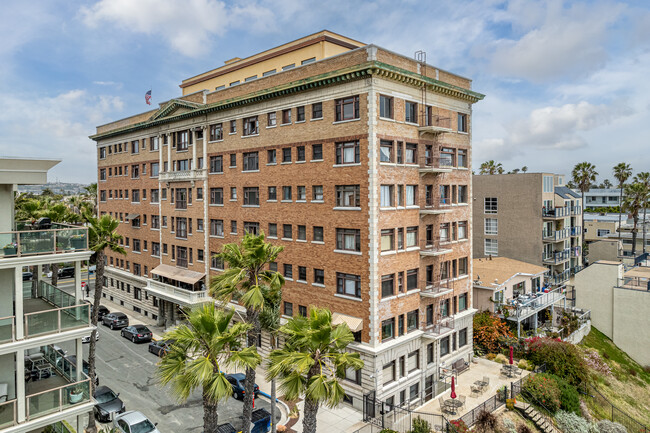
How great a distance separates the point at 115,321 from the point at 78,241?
104 ft

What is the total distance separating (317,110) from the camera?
33.2m

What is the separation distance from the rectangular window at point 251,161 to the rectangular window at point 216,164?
4119mm

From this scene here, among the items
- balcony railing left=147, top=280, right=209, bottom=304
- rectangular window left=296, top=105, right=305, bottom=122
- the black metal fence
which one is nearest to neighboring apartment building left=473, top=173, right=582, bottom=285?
the black metal fence

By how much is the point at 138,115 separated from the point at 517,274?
49982mm

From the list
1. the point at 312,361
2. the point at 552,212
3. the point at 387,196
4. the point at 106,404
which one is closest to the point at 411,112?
the point at 387,196

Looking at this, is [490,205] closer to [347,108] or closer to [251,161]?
[347,108]

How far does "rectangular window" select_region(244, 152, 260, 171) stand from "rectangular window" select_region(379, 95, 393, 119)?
1309 centimetres

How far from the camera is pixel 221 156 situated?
4216cm

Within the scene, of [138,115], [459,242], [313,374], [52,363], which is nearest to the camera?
[313,374]

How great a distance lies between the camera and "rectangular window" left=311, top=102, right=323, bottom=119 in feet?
108

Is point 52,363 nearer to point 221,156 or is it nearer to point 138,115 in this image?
point 221,156

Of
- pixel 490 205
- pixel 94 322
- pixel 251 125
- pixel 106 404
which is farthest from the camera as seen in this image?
pixel 490 205

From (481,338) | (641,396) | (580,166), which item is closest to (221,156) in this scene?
(481,338)

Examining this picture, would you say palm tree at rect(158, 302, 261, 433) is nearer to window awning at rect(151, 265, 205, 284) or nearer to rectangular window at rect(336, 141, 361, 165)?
rectangular window at rect(336, 141, 361, 165)
